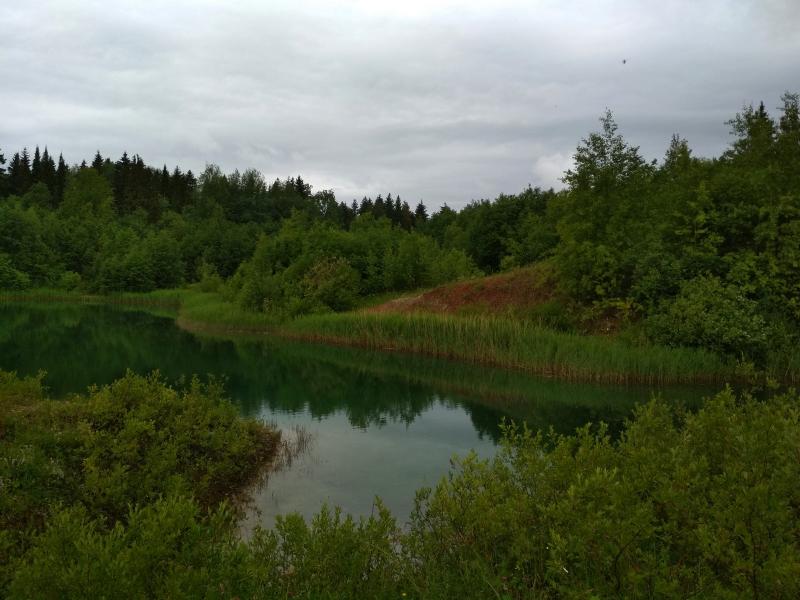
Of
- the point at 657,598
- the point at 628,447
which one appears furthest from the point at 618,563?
the point at 628,447

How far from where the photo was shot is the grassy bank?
19.2m

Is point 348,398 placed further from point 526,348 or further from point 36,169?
point 36,169

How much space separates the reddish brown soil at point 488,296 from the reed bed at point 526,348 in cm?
394

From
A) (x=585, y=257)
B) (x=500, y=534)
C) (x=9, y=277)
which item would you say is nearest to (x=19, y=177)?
(x=9, y=277)

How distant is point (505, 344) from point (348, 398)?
23.2ft

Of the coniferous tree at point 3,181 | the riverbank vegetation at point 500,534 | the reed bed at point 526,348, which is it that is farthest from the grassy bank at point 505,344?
the coniferous tree at point 3,181

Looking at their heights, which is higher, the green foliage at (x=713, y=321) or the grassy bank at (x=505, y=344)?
the green foliage at (x=713, y=321)

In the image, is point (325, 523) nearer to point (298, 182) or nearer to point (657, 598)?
point (657, 598)

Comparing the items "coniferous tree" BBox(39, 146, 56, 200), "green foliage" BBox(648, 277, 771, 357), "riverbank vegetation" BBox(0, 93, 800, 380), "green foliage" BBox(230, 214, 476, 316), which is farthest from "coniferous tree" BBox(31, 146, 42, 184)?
"green foliage" BBox(648, 277, 771, 357)

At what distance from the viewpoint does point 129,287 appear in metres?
60.9

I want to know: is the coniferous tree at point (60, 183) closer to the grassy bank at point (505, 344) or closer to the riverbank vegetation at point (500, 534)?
the grassy bank at point (505, 344)

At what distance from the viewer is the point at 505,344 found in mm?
22891

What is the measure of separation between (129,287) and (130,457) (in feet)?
192

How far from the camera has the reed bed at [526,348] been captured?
19156mm
